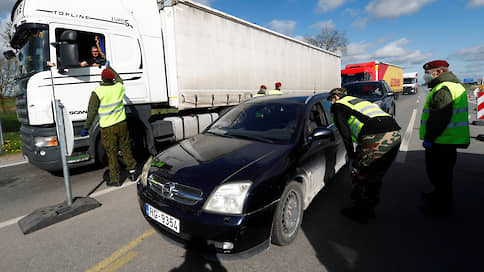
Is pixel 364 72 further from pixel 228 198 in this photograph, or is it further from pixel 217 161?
pixel 228 198

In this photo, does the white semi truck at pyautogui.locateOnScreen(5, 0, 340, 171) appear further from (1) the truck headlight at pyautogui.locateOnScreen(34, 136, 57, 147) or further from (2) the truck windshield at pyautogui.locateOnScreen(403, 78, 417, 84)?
(2) the truck windshield at pyautogui.locateOnScreen(403, 78, 417, 84)


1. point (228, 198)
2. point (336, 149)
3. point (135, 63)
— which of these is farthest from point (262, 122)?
point (135, 63)

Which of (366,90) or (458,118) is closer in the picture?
(458,118)

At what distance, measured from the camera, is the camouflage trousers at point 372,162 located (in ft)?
9.07

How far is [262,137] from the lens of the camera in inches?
114

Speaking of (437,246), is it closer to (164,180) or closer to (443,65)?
(443,65)

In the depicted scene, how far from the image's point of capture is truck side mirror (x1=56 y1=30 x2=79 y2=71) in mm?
3746

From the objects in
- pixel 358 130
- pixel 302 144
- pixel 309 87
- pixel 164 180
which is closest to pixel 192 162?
pixel 164 180

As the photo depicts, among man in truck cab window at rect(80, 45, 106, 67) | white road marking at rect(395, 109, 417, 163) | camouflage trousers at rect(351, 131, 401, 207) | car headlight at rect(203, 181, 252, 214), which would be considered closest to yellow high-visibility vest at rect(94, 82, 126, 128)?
man in truck cab window at rect(80, 45, 106, 67)

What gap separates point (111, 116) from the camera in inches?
155

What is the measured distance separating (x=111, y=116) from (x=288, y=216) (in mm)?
3077

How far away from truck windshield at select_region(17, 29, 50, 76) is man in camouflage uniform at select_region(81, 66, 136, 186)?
107cm

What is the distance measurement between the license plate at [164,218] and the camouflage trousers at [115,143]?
2082 mm

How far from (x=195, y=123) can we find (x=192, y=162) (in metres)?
4.42
